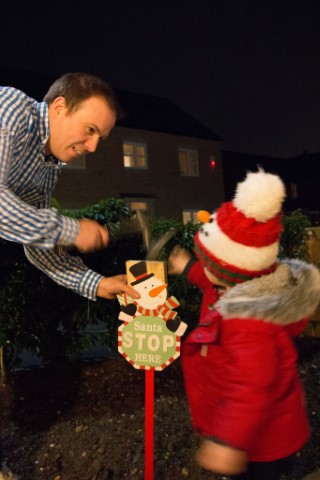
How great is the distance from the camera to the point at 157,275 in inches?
95.8

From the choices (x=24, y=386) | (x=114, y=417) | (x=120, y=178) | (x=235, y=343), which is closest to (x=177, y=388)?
(x=114, y=417)

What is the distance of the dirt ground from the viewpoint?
3.21 m

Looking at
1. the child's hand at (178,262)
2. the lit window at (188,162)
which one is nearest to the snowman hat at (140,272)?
the child's hand at (178,262)

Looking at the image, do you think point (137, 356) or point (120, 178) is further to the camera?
point (120, 178)

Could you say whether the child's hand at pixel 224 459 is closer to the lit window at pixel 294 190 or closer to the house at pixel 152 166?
the house at pixel 152 166

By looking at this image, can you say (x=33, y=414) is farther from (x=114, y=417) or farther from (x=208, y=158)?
(x=208, y=158)

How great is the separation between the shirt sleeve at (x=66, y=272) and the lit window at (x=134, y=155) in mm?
17969

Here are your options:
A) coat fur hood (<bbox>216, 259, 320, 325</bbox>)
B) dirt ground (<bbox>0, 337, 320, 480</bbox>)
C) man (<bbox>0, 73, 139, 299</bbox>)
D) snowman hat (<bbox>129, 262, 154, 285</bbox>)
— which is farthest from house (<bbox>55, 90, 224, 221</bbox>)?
coat fur hood (<bbox>216, 259, 320, 325</bbox>)

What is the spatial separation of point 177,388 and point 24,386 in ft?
5.02

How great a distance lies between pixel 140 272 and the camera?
8.00ft

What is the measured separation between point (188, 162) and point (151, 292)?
20.7m

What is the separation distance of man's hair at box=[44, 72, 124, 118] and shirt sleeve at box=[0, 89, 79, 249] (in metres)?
0.28

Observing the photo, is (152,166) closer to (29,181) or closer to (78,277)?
(78,277)

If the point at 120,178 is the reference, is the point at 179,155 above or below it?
above
